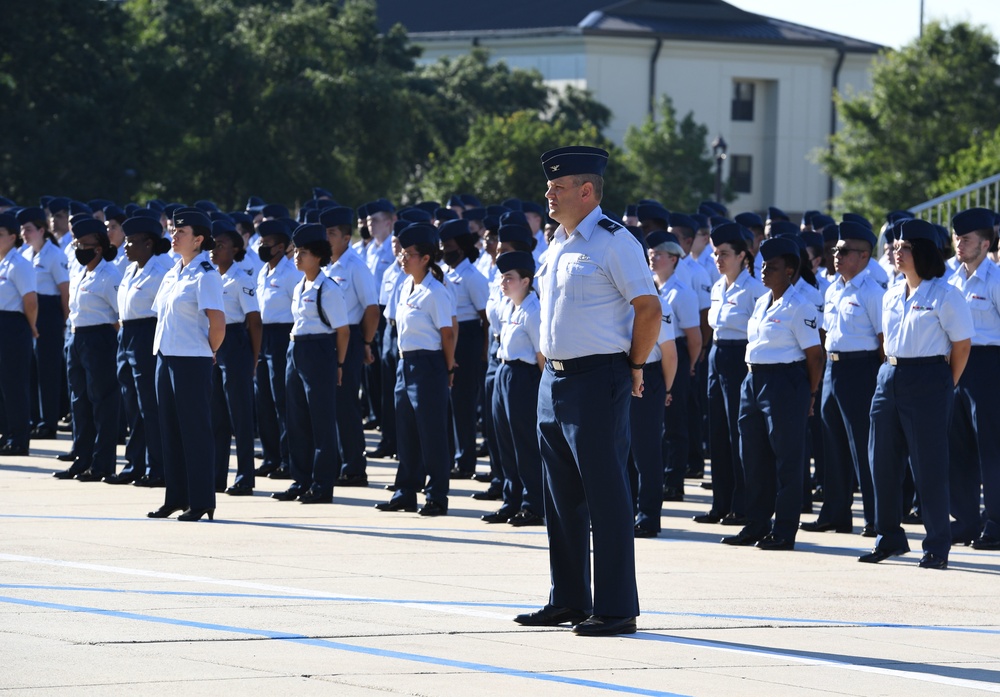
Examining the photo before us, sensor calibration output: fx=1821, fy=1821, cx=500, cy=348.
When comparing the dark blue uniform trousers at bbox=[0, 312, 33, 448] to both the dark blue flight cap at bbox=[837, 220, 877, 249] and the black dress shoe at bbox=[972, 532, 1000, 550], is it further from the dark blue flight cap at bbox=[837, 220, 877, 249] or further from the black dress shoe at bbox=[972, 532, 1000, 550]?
the black dress shoe at bbox=[972, 532, 1000, 550]

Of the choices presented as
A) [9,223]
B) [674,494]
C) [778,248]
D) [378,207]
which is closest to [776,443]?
[778,248]

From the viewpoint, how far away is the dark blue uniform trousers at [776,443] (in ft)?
40.7

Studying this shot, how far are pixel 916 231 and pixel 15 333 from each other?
30.2ft

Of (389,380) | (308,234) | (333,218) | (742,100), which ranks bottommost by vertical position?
(389,380)

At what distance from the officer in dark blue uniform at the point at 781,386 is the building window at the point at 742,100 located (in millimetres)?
72453

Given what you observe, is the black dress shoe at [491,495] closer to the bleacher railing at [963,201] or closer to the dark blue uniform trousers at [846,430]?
the dark blue uniform trousers at [846,430]

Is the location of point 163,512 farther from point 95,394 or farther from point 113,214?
point 113,214

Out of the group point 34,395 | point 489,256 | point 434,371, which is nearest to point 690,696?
point 434,371

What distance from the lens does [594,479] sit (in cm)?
846

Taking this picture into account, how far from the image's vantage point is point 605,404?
8.45 meters

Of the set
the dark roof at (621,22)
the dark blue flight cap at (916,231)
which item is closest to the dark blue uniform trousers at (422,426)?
the dark blue flight cap at (916,231)

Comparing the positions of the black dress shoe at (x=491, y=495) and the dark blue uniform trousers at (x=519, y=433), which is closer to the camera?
the dark blue uniform trousers at (x=519, y=433)

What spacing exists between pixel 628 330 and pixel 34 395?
→ 1256 centimetres

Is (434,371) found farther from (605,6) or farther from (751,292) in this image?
(605,6)
